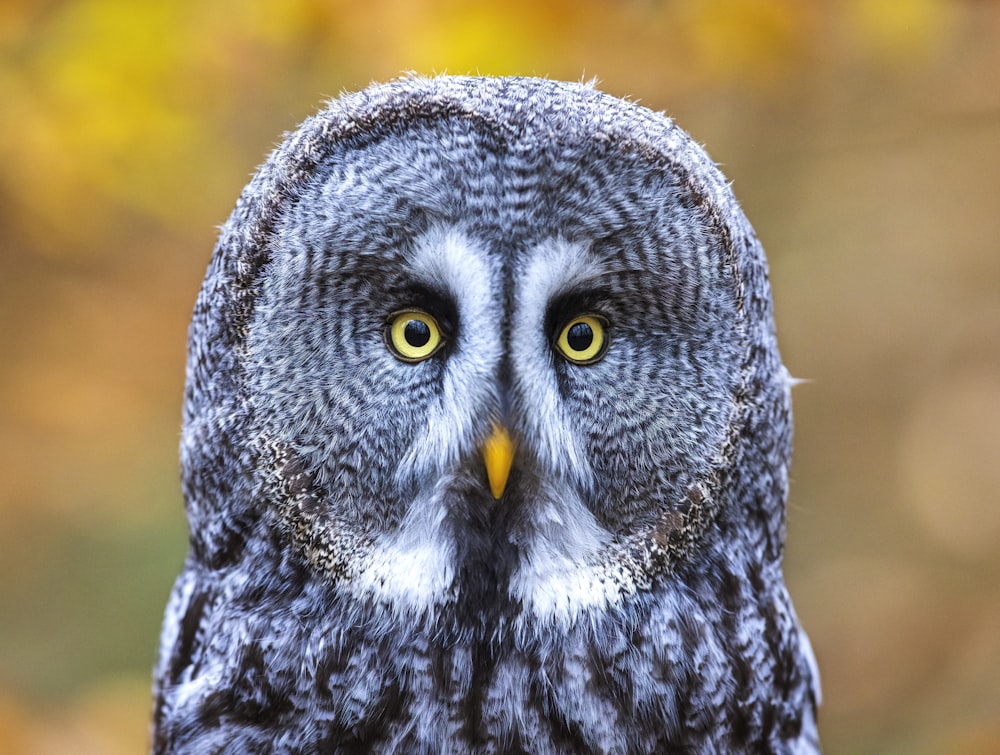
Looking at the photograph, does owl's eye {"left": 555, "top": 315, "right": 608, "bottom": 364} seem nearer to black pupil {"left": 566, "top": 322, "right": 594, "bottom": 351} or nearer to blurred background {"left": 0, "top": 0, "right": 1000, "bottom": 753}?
black pupil {"left": 566, "top": 322, "right": 594, "bottom": 351}

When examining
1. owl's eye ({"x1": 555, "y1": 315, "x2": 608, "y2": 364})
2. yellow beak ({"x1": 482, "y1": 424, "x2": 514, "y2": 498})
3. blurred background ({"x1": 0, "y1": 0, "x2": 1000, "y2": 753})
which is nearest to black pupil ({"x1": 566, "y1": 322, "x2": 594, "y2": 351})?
owl's eye ({"x1": 555, "y1": 315, "x2": 608, "y2": 364})

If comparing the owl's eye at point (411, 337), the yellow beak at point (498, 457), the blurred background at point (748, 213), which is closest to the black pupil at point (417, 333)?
the owl's eye at point (411, 337)

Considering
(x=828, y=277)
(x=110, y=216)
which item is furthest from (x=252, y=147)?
(x=828, y=277)

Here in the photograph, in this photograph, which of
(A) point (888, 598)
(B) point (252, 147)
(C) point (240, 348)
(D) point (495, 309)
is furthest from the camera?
(A) point (888, 598)

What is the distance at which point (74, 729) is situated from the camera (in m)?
2.72

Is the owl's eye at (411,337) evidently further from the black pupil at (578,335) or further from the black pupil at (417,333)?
the black pupil at (578,335)

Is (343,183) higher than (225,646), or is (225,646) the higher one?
(343,183)

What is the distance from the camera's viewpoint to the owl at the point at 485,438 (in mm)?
1228

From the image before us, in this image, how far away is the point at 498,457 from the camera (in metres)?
1.24

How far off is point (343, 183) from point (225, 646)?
627mm

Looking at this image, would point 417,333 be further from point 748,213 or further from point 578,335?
point 748,213

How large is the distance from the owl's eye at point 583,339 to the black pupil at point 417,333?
0.15 metres

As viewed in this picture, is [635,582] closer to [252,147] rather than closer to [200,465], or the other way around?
[200,465]

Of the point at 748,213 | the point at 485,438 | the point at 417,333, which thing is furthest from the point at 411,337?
the point at 748,213
